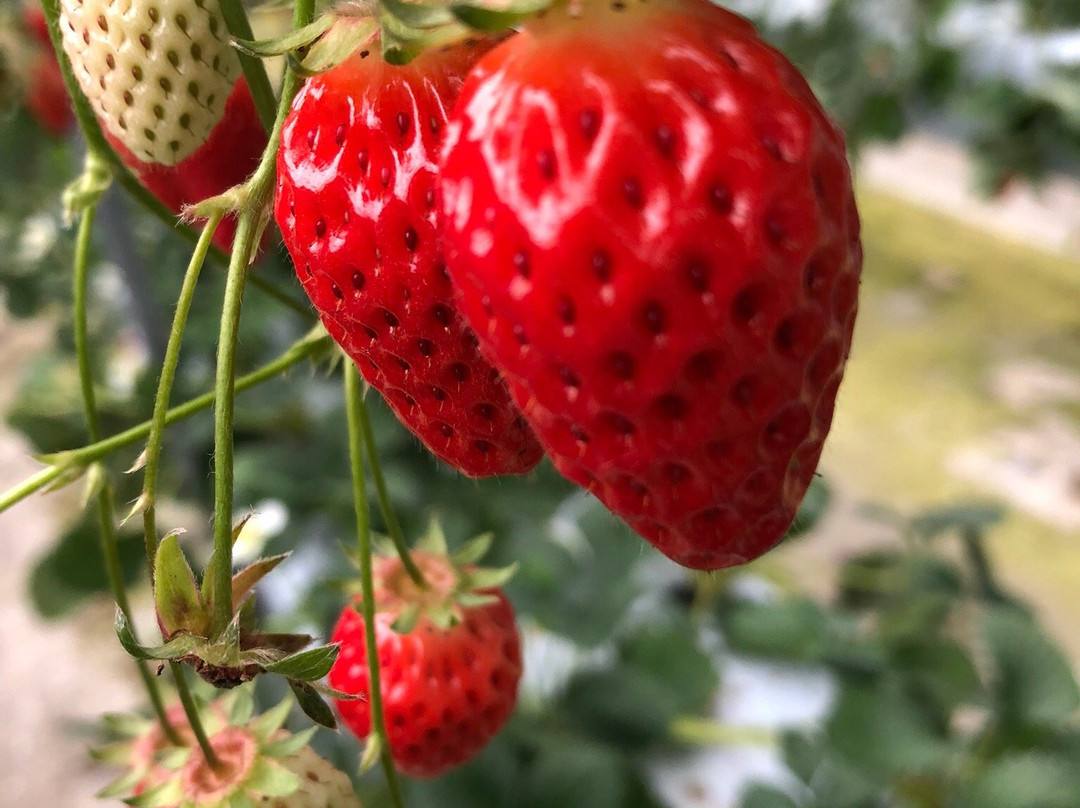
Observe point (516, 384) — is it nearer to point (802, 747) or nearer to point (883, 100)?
point (802, 747)

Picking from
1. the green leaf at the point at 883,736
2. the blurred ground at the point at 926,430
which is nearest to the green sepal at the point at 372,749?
the green leaf at the point at 883,736

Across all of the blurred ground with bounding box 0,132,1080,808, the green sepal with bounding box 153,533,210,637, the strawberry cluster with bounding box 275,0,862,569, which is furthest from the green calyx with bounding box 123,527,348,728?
the blurred ground with bounding box 0,132,1080,808

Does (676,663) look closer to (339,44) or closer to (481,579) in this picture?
(481,579)

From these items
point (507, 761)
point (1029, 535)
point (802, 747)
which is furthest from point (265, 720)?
point (1029, 535)

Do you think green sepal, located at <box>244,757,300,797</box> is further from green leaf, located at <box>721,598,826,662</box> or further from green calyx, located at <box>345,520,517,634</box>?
green leaf, located at <box>721,598,826,662</box>

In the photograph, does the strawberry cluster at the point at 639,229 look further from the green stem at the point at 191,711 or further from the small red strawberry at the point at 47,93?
the small red strawberry at the point at 47,93

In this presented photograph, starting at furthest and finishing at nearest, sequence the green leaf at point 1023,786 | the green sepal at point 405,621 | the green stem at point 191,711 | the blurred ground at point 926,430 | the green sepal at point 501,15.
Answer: the blurred ground at point 926,430 → the green leaf at point 1023,786 → the green sepal at point 405,621 → the green stem at point 191,711 → the green sepal at point 501,15

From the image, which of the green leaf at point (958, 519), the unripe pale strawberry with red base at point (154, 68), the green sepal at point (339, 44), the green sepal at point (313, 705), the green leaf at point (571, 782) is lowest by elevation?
the green leaf at point (958, 519)
